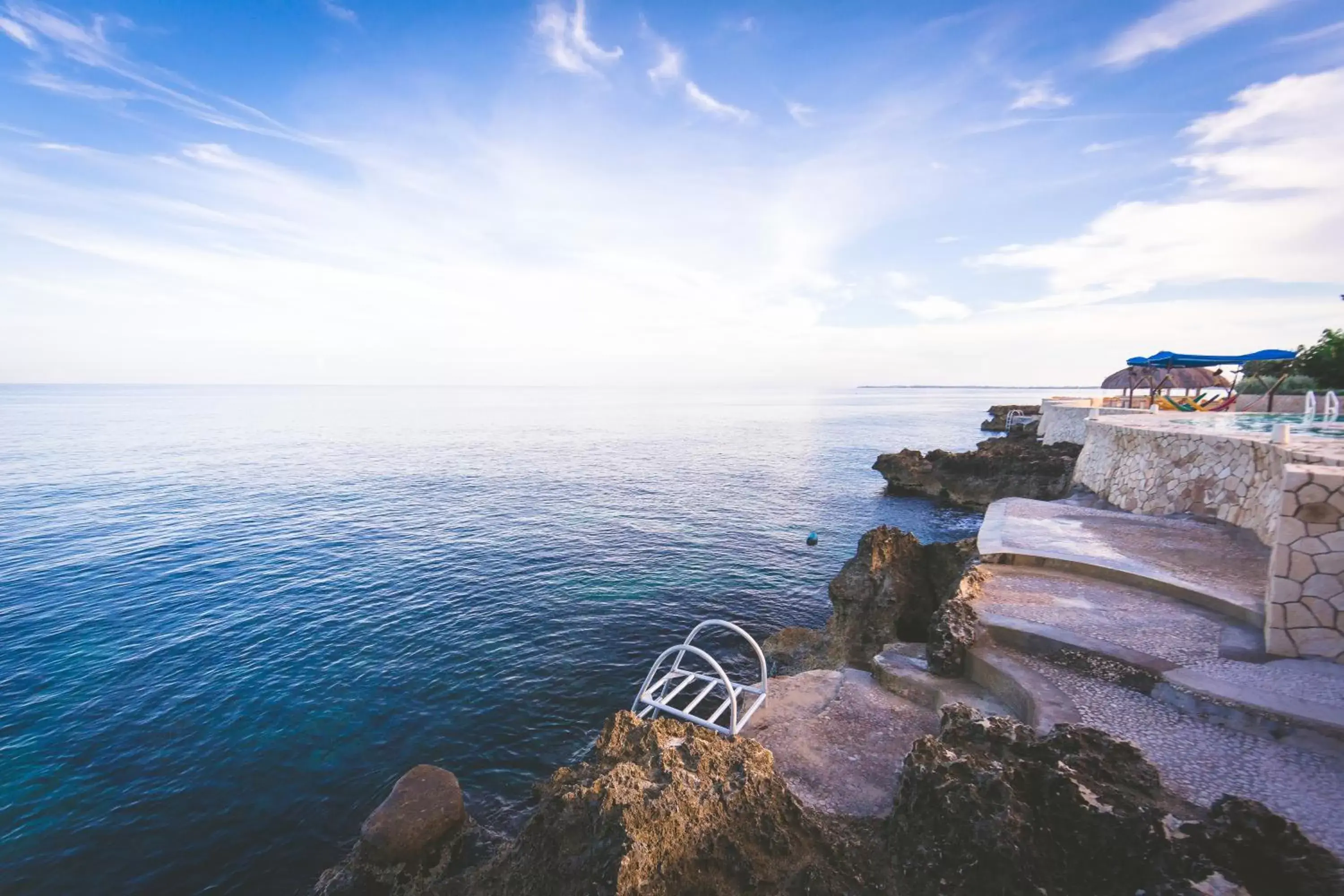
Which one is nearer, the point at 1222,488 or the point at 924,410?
the point at 1222,488

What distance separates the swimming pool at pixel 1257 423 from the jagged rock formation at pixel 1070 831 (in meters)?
16.2

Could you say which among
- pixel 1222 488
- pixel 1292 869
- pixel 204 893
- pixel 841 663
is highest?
pixel 1222 488

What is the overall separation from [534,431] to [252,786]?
2808 inches

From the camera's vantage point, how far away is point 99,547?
928 inches

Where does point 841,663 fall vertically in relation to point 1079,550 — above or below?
below

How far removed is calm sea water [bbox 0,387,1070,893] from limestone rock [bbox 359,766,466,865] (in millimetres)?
944

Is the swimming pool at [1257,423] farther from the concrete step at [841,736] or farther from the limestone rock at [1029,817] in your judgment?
the limestone rock at [1029,817]

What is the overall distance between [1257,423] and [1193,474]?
11895 mm

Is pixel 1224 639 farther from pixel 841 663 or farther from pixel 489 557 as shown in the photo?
pixel 489 557

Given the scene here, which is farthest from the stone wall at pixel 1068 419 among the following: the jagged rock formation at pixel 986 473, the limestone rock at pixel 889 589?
the limestone rock at pixel 889 589

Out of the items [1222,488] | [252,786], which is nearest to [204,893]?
[252,786]

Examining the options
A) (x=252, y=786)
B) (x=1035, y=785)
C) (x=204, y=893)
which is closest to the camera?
(x=1035, y=785)

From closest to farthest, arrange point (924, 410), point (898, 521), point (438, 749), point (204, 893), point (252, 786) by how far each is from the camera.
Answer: point (204, 893) → point (252, 786) → point (438, 749) → point (898, 521) → point (924, 410)

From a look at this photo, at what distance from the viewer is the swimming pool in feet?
55.2
